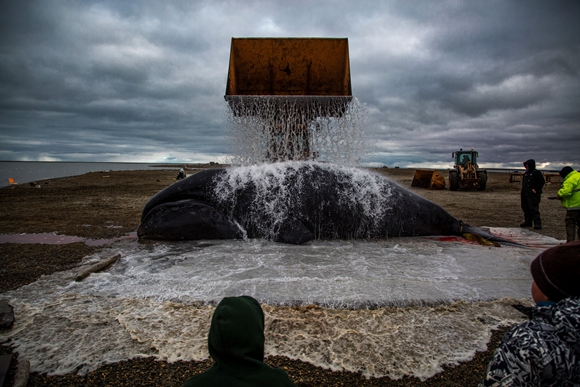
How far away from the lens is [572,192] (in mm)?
5746

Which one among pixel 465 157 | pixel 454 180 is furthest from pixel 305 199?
pixel 465 157

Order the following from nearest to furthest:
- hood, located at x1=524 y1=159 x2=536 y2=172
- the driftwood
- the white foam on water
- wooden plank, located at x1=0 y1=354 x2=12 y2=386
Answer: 1. wooden plank, located at x1=0 y1=354 x2=12 y2=386
2. the white foam on water
3. the driftwood
4. hood, located at x1=524 y1=159 x2=536 y2=172

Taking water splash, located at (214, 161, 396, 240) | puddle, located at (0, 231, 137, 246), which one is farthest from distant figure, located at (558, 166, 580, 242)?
puddle, located at (0, 231, 137, 246)

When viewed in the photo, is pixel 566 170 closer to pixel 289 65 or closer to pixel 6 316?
pixel 289 65

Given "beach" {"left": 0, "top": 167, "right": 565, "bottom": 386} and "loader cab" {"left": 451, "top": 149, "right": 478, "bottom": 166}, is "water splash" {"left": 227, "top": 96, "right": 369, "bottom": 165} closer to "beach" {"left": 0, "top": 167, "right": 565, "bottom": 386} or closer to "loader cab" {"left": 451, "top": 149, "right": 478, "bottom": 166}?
"beach" {"left": 0, "top": 167, "right": 565, "bottom": 386}

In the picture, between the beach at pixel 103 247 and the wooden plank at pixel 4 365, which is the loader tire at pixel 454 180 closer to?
the beach at pixel 103 247

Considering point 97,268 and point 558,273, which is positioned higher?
point 558,273

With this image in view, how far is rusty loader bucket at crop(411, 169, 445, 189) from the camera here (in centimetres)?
1988

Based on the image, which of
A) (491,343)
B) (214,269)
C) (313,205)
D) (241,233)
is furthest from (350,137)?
(491,343)

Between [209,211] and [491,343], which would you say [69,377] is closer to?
[491,343]

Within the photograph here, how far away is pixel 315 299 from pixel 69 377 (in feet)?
6.42

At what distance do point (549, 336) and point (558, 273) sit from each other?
0.81 feet

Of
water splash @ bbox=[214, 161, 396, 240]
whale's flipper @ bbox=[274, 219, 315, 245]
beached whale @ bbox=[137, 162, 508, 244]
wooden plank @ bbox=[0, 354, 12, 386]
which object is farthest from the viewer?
water splash @ bbox=[214, 161, 396, 240]

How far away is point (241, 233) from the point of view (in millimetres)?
5887
